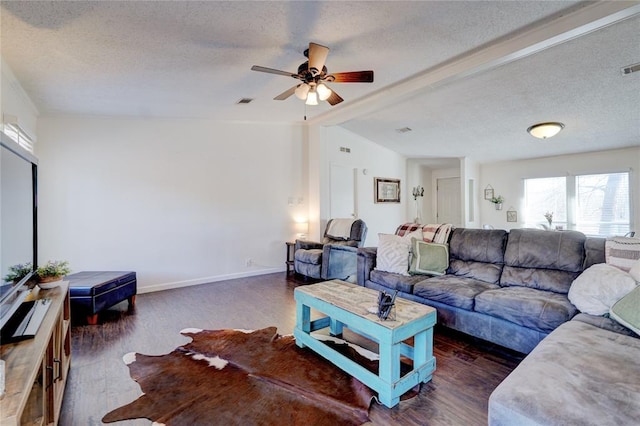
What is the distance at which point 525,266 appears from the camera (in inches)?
112

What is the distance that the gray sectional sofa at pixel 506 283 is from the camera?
230 cm

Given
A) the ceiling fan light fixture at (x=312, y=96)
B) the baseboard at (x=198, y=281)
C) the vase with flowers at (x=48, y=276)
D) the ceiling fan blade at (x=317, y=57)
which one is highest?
the ceiling fan blade at (x=317, y=57)

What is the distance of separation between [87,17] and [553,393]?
3.49m

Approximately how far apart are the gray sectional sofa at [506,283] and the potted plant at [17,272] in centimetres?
290

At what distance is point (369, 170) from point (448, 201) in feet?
10.1

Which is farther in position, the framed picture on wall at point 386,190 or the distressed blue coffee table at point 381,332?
the framed picture on wall at point 386,190

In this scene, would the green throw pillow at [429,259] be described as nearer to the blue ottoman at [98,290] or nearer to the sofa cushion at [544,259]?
the sofa cushion at [544,259]

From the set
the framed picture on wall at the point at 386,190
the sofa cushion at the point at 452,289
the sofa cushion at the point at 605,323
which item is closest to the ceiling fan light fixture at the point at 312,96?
the sofa cushion at the point at 452,289

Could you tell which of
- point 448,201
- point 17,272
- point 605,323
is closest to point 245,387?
point 17,272

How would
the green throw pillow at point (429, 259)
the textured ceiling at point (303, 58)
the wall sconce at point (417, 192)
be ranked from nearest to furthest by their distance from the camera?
the textured ceiling at point (303, 58) → the green throw pillow at point (429, 259) → the wall sconce at point (417, 192)

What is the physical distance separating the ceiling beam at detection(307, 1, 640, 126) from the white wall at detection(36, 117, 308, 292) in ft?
7.68

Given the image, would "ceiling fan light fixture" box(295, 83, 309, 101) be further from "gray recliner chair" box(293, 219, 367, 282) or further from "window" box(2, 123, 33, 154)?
"window" box(2, 123, 33, 154)

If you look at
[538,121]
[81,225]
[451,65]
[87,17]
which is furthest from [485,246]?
[81,225]

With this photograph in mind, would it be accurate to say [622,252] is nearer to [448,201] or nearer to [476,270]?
[476,270]
